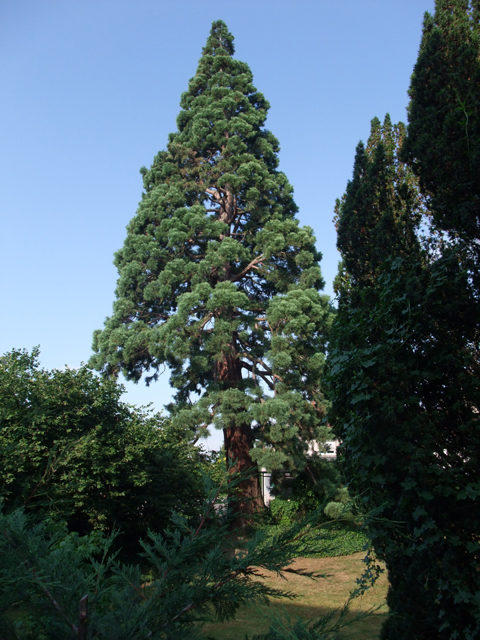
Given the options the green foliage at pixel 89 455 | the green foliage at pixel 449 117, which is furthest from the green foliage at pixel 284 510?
the green foliage at pixel 449 117

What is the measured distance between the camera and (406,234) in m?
4.96

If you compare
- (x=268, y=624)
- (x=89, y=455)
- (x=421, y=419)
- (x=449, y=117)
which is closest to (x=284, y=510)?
(x=268, y=624)

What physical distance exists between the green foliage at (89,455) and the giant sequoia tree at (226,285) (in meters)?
2.96

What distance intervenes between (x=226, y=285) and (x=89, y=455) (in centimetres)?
723

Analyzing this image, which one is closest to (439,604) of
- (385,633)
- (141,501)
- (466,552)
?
(466,552)

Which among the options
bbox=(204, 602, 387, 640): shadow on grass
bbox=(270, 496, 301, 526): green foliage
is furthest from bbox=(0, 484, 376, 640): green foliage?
bbox=(270, 496, 301, 526): green foliage

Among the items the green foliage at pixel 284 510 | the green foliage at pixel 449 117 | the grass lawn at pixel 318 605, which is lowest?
the grass lawn at pixel 318 605

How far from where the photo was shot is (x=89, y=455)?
8.62 m

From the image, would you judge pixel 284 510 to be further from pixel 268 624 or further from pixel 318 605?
pixel 268 624

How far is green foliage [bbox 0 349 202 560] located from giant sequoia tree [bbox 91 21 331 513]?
296cm

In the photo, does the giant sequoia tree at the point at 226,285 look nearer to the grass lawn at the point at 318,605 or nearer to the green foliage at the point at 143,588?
the grass lawn at the point at 318,605

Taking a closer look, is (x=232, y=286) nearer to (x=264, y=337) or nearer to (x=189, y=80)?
(x=264, y=337)

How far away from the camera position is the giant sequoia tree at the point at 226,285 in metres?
13.7

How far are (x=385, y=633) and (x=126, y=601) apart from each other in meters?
3.97
